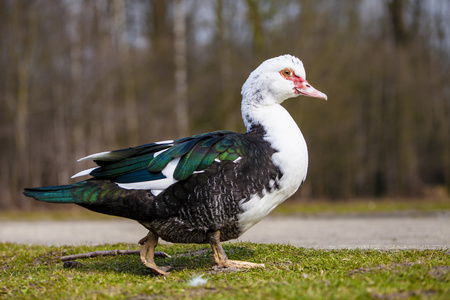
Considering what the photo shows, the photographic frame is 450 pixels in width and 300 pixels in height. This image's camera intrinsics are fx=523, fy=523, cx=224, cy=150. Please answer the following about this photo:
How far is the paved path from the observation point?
728 centimetres

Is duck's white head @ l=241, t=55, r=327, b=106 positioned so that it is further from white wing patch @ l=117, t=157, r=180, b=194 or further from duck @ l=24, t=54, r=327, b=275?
white wing patch @ l=117, t=157, r=180, b=194

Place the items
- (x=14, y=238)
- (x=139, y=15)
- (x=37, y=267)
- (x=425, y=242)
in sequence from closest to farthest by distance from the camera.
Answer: (x=37, y=267)
(x=425, y=242)
(x=14, y=238)
(x=139, y=15)

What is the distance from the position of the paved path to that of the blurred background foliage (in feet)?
19.2

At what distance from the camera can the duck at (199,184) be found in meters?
4.75

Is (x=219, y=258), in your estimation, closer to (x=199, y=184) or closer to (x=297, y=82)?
(x=199, y=184)

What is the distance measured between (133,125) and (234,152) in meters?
16.4

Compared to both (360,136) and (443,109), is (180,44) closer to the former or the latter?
(360,136)

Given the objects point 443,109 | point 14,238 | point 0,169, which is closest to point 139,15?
point 0,169

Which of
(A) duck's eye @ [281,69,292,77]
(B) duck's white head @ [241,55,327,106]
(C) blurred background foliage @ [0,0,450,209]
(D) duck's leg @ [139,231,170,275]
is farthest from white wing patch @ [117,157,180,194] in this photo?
→ (C) blurred background foliage @ [0,0,450,209]

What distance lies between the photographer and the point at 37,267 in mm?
5711

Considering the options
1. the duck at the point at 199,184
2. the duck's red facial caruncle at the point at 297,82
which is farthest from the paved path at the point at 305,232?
the duck's red facial caruncle at the point at 297,82

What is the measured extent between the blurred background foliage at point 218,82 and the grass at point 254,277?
1382 cm

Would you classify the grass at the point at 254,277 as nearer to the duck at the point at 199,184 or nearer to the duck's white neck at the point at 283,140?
the duck at the point at 199,184

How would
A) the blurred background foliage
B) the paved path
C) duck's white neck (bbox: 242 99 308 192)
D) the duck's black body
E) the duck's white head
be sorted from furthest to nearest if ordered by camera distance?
the blurred background foliage, the paved path, the duck's white head, duck's white neck (bbox: 242 99 308 192), the duck's black body
